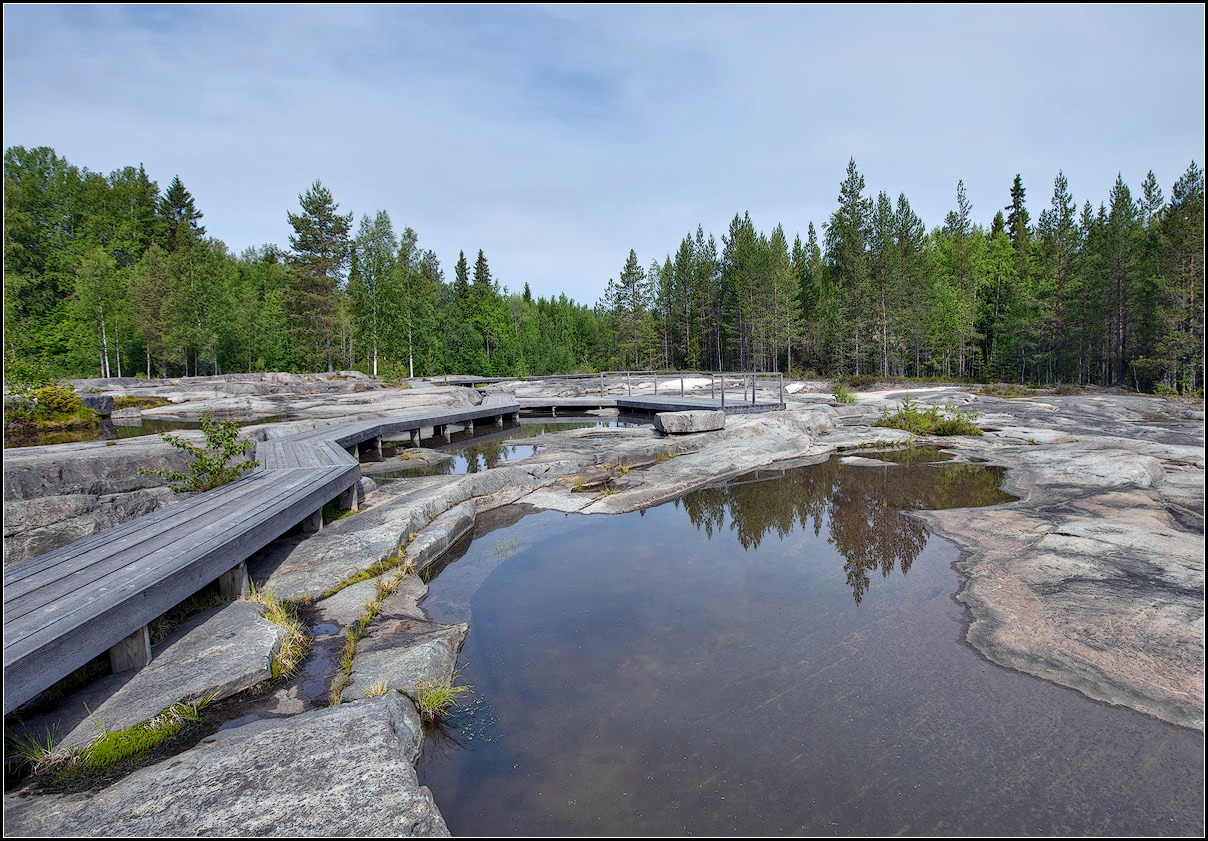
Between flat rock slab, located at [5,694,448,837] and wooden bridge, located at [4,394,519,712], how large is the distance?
904 mm

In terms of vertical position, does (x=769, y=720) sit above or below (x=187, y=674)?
below

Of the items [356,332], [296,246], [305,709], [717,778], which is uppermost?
[296,246]

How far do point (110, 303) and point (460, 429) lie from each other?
122ft

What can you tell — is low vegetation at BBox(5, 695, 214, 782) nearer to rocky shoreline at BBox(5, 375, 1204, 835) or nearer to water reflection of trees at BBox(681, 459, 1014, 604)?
rocky shoreline at BBox(5, 375, 1204, 835)

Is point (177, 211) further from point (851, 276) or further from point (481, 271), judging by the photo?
point (851, 276)

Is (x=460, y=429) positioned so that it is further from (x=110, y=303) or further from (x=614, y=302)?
(x=614, y=302)

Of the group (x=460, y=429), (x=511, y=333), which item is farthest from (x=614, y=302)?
(x=460, y=429)

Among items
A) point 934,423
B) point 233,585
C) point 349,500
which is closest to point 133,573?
point 233,585

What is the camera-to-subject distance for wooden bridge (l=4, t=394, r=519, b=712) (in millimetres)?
4082

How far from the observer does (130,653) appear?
503 centimetres

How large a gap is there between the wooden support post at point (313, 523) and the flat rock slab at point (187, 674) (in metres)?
3.36

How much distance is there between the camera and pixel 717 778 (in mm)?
4285

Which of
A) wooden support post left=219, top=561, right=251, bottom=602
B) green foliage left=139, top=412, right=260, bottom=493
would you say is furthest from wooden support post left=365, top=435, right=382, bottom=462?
wooden support post left=219, top=561, right=251, bottom=602

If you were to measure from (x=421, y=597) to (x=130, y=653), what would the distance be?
9.85 feet
